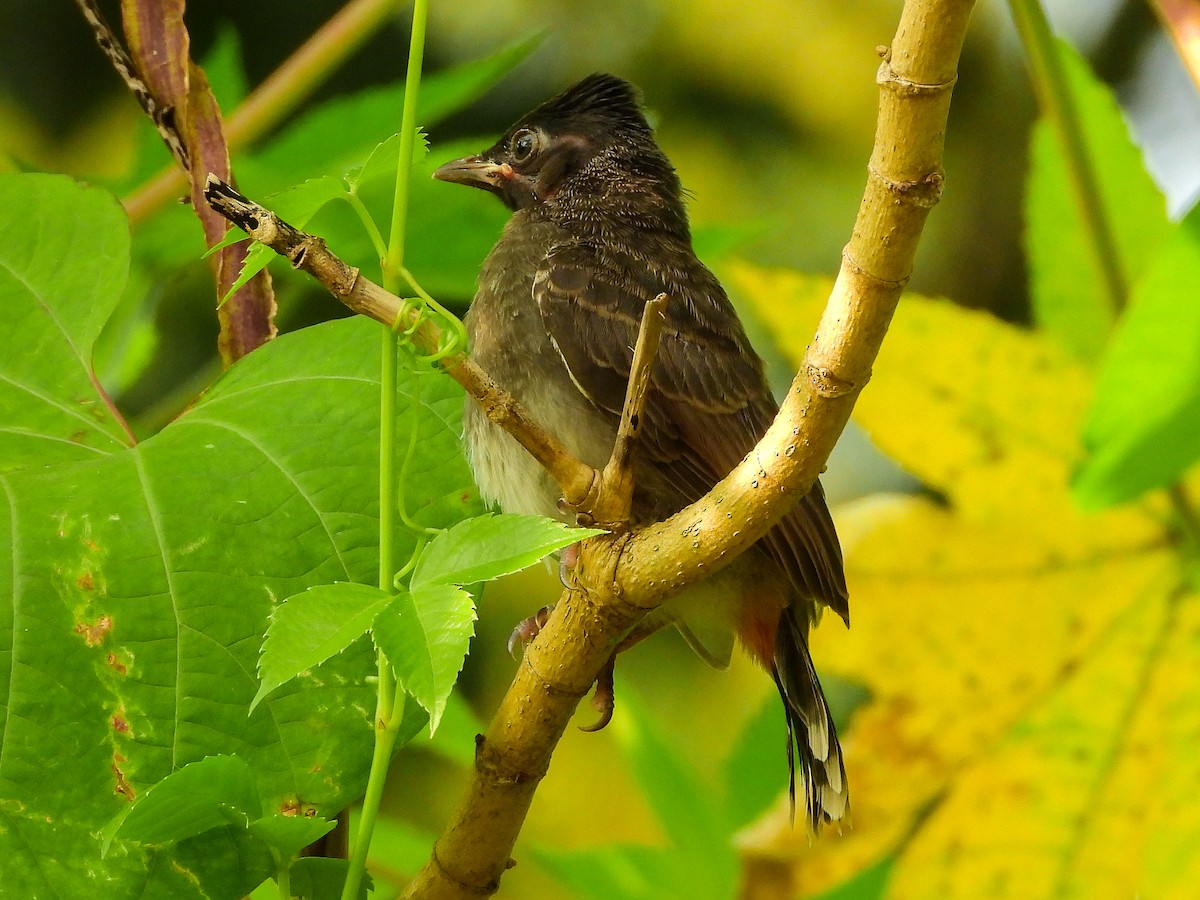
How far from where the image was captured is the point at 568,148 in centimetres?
170

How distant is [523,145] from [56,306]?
2.49 feet

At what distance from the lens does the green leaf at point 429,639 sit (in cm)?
66

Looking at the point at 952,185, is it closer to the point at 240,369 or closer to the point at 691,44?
the point at 691,44

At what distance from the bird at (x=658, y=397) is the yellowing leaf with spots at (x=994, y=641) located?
20 centimetres

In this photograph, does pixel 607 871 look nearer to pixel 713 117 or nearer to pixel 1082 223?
pixel 1082 223

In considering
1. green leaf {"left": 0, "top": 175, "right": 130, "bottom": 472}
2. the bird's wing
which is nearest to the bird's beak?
the bird's wing

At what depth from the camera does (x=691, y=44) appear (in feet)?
7.92

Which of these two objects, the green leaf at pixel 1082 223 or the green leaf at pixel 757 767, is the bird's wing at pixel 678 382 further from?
the green leaf at pixel 1082 223

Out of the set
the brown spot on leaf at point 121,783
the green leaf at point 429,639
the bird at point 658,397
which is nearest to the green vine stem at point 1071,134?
the bird at point 658,397

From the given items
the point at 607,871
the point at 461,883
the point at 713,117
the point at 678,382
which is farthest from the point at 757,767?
the point at 713,117

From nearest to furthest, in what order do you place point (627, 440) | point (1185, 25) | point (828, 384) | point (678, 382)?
point (828, 384)
point (627, 440)
point (1185, 25)
point (678, 382)

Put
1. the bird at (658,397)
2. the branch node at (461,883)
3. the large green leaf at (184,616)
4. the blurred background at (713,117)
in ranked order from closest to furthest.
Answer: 1. the large green leaf at (184,616)
2. the branch node at (461,883)
3. the bird at (658,397)
4. the blurred background at (713,117)

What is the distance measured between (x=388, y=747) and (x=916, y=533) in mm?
1020

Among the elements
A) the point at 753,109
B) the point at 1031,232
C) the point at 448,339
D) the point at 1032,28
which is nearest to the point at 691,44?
the point at 753,109
